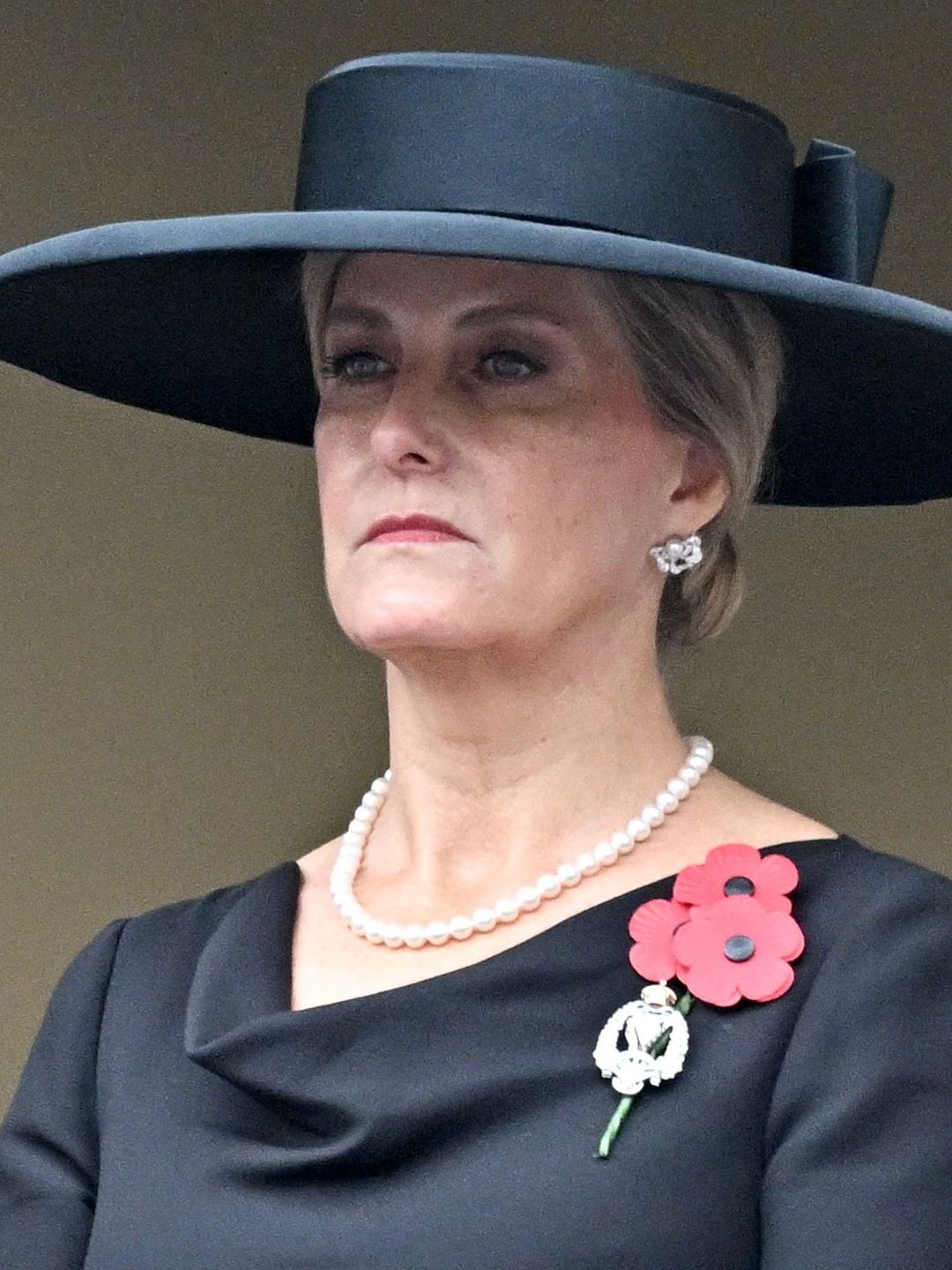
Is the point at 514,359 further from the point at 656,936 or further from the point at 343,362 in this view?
the point at 656,936

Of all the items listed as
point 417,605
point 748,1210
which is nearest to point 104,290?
point 417,605

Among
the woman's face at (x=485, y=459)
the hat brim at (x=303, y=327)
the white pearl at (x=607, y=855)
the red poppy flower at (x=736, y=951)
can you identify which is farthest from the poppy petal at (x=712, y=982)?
the hat brim at (x=303, y=327)

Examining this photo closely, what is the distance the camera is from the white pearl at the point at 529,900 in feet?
6.46

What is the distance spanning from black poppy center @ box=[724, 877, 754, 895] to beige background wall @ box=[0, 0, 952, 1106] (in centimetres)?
142

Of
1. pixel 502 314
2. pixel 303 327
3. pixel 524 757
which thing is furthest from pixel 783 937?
pixel 303 327

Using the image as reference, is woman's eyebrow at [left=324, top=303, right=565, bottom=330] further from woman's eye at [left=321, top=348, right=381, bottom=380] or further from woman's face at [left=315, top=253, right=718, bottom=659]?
woman's eye at [left=321, top=348, right=381, bottom=380]

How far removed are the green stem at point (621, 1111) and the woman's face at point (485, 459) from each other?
1.08 ft

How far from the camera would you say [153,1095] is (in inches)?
79.0

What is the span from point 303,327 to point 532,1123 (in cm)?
81

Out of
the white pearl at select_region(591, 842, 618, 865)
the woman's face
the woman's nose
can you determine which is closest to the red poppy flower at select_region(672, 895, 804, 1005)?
the white pearl at select_region(591, 842, 618, 865)

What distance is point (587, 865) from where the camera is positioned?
1975mm

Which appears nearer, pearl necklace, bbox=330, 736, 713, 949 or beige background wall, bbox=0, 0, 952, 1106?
pearl necklace, bbox=330, 736, 713, 949

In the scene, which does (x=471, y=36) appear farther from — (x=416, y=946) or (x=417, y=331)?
(x=416, y=946)

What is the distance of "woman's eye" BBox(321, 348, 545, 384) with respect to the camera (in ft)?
6.32
